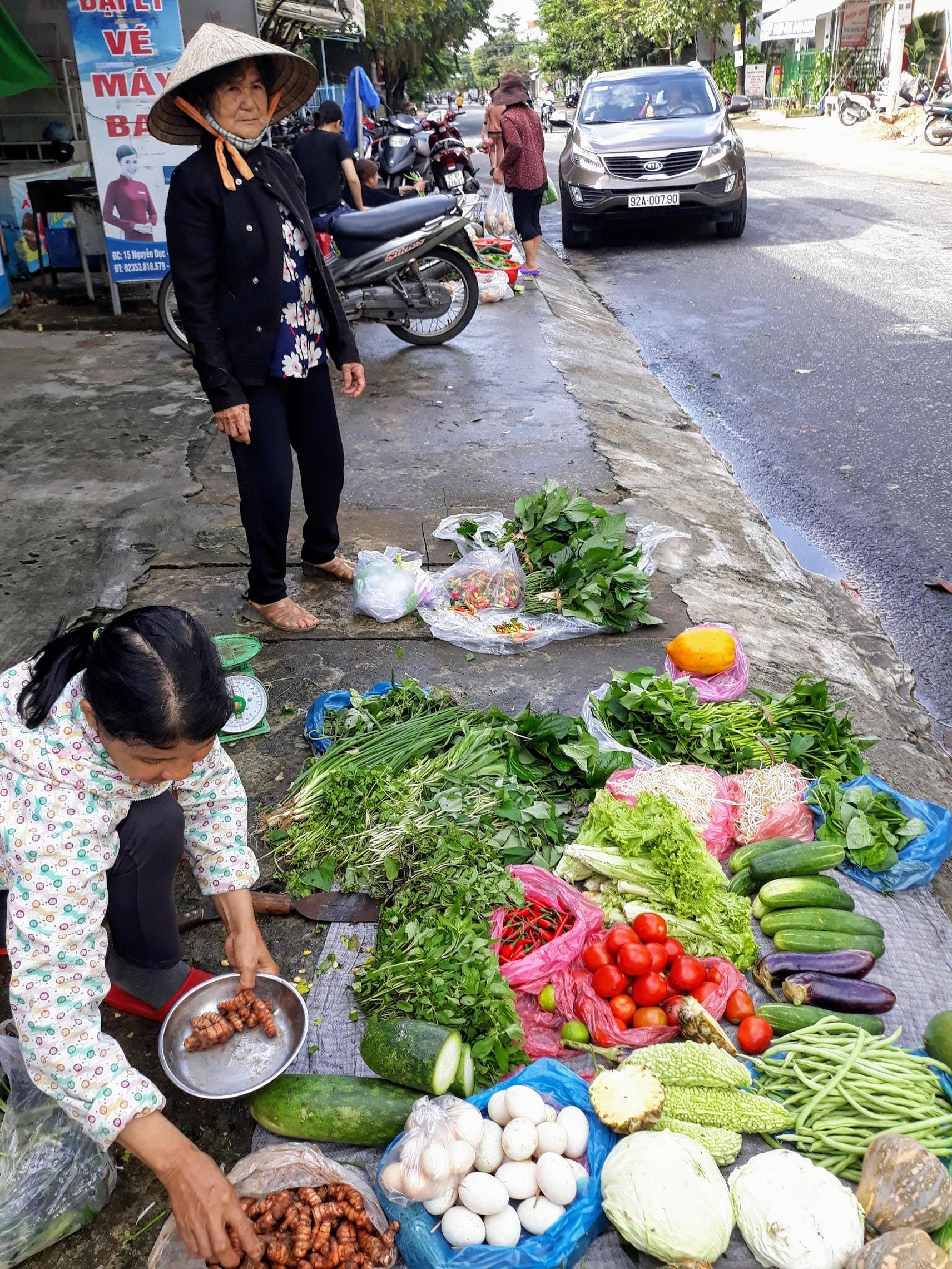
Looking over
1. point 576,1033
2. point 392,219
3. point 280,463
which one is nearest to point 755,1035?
point 576,1033

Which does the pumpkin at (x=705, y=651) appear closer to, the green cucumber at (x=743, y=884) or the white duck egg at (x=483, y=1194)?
the green cucumber at (x=743, y=884)

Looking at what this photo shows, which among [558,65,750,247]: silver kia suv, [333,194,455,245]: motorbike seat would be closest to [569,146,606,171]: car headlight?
[558,65,750,247]: silver kia suv

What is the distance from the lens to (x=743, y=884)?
272 cm

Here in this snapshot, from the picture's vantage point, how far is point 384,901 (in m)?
2.61

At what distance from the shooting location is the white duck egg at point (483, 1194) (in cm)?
183

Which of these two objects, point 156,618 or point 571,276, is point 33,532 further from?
point 571,276

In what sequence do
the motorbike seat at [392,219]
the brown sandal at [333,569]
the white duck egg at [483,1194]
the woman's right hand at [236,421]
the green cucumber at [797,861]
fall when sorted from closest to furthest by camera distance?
the white duck egg at [483,1194] → the green cucumber at [797,861] → the woman's right hand at [236,421] → the brown sandal at [333,569] → the motorbike seat at [392,219]

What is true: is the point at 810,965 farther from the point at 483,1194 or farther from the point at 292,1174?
the point at 292,1174

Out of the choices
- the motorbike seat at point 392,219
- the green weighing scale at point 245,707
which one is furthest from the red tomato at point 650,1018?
the motorbike seat at point 392,219

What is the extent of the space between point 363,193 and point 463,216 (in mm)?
3156

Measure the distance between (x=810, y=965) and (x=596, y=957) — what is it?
0.52m

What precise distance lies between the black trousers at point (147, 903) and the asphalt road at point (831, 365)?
2.98 metres

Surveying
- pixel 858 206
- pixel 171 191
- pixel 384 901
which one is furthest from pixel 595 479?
pixel 858 206

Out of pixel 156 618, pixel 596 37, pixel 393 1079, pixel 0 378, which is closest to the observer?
pixel 156 618
